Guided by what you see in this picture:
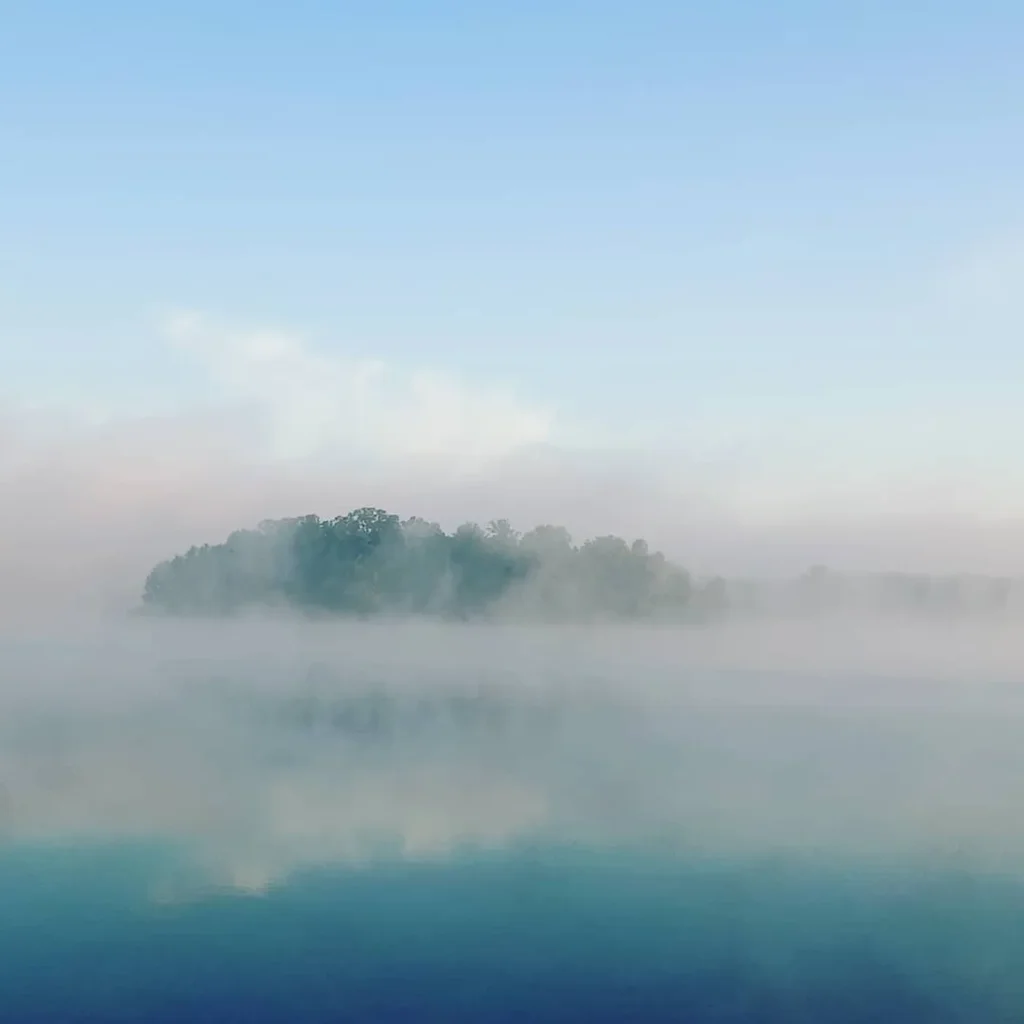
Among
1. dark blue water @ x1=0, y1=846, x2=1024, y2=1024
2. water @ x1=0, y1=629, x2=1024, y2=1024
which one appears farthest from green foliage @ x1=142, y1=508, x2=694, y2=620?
dark blue water @ x1=0, y1=846, x2=1024, y2=1024

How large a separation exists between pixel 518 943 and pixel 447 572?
4791 cm

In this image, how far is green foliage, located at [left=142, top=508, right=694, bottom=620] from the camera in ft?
183

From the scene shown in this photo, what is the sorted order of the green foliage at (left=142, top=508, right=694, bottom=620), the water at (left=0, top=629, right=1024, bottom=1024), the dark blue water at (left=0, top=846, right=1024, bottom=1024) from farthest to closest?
the green foliage at (left=142, top=508, right=694, bottom=620) → the water at (left=0, top=629, right=1024, bottom=1024) → the dark blue water at (left=0, top=846, right=1024, bottom=1024)

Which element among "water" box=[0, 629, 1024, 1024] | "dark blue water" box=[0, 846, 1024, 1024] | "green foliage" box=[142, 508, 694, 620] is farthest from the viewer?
"green foliage" box=[142, 508, 694, 620]

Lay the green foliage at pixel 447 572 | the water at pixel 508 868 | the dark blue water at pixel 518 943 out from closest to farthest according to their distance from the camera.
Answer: the dark blue water at pixel 518 943 < the water at pixel 508 868 < the green foliage at pixel 447 572

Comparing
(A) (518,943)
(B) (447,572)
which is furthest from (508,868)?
(B) (447,572)

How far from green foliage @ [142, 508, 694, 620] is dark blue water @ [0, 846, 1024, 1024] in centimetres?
4433

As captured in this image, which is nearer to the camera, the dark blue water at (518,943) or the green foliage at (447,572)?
the dark blue water at (518,943)

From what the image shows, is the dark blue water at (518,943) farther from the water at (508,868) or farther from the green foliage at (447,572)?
the green foliage at (447,572)

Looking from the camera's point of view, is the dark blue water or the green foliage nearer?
the dark blue water

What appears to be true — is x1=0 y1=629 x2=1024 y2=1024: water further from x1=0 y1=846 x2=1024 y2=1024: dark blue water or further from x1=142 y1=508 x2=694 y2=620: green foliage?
x1=142 y1=508 x2=694 y2=620: green foliage

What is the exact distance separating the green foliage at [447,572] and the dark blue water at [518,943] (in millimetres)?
44328

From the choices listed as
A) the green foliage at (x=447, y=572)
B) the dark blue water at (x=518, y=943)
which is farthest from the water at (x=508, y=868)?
the green foliage at (x=447, y=572)

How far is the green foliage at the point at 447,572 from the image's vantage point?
5575 cm
